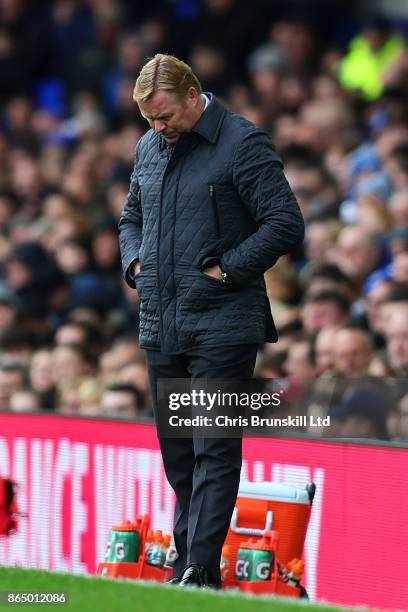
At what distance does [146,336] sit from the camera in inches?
232

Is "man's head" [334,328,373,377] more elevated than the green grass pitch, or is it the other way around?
"man's head" [334,328,373,377]

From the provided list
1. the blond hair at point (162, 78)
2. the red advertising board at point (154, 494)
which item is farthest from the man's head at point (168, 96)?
the red advertising board at point (154, 494)

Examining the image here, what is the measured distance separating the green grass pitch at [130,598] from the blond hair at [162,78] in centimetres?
169

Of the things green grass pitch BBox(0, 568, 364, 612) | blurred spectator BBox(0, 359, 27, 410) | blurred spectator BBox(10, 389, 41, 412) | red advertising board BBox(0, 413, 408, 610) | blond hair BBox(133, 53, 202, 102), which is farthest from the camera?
blurred spectator BBox(0, 359, 27, 410)

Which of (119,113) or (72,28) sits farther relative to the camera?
(72,28)

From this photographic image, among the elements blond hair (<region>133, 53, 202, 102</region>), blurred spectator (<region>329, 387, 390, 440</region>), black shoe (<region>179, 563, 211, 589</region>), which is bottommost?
black shoe (<region>179, 563, 211, 589</region>)

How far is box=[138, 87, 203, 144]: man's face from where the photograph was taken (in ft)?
18.7

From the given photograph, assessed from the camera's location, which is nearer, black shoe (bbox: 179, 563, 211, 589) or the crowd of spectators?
black shoe (bbox: 179, 563, 211, 589)

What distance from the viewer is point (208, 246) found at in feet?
18.8

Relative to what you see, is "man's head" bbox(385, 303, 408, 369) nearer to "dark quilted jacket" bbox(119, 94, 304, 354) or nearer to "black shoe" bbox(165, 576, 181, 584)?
"dark quilted jacket" bbox(119, 94, 304, 354)

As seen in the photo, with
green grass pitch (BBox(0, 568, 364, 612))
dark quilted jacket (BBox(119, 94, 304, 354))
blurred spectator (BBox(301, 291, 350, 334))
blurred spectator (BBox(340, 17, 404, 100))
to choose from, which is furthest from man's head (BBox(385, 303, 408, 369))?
blurred spectator (BBox(340, 17, 404, 100))

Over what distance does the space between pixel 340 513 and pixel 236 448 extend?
3.38ft

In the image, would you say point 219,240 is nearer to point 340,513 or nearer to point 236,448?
point 236,448

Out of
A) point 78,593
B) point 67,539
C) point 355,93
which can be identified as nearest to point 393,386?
point 67,539
